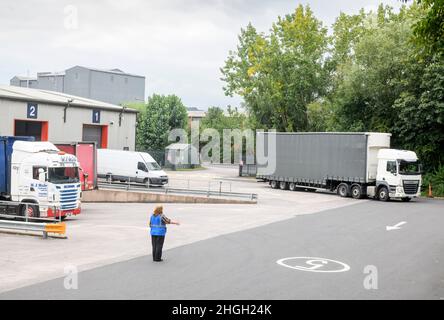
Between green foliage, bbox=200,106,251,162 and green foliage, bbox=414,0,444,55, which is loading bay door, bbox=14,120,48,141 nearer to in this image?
green foliage, bbox=414,0,444,55

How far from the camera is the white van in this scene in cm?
4031

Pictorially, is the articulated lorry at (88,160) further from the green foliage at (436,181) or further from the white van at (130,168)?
the green foliage at (436,181)

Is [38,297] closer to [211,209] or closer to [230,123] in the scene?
[211,209]

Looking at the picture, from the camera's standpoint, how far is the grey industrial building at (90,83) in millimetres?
94125

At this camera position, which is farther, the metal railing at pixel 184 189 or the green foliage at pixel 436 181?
the green foliage at pixel 436 181

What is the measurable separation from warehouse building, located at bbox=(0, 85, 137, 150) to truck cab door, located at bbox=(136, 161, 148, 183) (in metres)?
6.52

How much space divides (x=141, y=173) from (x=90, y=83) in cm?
5747

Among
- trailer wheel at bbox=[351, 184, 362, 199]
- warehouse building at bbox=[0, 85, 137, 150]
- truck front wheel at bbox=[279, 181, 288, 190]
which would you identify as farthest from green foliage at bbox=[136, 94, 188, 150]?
trailer wheel at bbox=[351, 184, 362, 199]

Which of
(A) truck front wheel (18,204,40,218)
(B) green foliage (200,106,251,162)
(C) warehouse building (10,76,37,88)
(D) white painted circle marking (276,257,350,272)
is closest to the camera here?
(D) white painted circle marking (276,257,350,272)

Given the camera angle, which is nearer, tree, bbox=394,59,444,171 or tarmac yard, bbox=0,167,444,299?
tarmac yard, bbox=0,167,444,299

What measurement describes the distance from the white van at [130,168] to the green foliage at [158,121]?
2932cm

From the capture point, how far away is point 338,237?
1970 centimetres

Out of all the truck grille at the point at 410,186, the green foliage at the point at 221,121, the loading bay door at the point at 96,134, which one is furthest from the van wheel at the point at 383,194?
the green foliage at the point at 221,121

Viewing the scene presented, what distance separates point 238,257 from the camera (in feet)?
50.9
